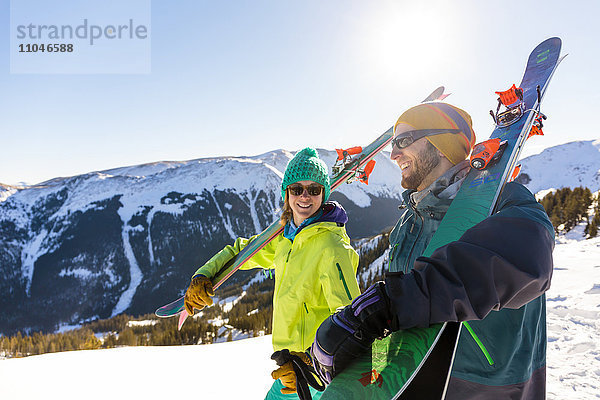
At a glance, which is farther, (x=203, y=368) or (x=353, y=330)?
(x=203, y=368)

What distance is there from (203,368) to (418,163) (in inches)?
182

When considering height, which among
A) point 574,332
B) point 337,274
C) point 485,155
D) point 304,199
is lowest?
point 574,332

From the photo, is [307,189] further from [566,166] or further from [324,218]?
[566,166]

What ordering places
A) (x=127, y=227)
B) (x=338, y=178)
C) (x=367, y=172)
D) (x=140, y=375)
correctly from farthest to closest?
(x=127, y=227), (x=140, y=375), (x=338, y=178), (x=367, y=172)

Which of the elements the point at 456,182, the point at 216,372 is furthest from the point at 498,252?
the point at 216,372

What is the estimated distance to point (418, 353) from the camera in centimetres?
87

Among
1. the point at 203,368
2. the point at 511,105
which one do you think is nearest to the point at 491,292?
the point at 511,105

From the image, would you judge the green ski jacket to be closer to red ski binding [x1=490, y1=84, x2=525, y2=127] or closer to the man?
the man

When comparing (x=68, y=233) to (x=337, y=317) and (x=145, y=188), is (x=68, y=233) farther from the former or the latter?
(x=337, y=317)

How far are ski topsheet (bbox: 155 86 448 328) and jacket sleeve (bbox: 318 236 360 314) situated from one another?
4.11 feet

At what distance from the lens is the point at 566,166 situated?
7356 cm

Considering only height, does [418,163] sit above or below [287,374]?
above

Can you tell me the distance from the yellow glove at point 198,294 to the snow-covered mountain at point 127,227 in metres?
57.2

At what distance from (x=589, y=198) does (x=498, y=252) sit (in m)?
19.7
